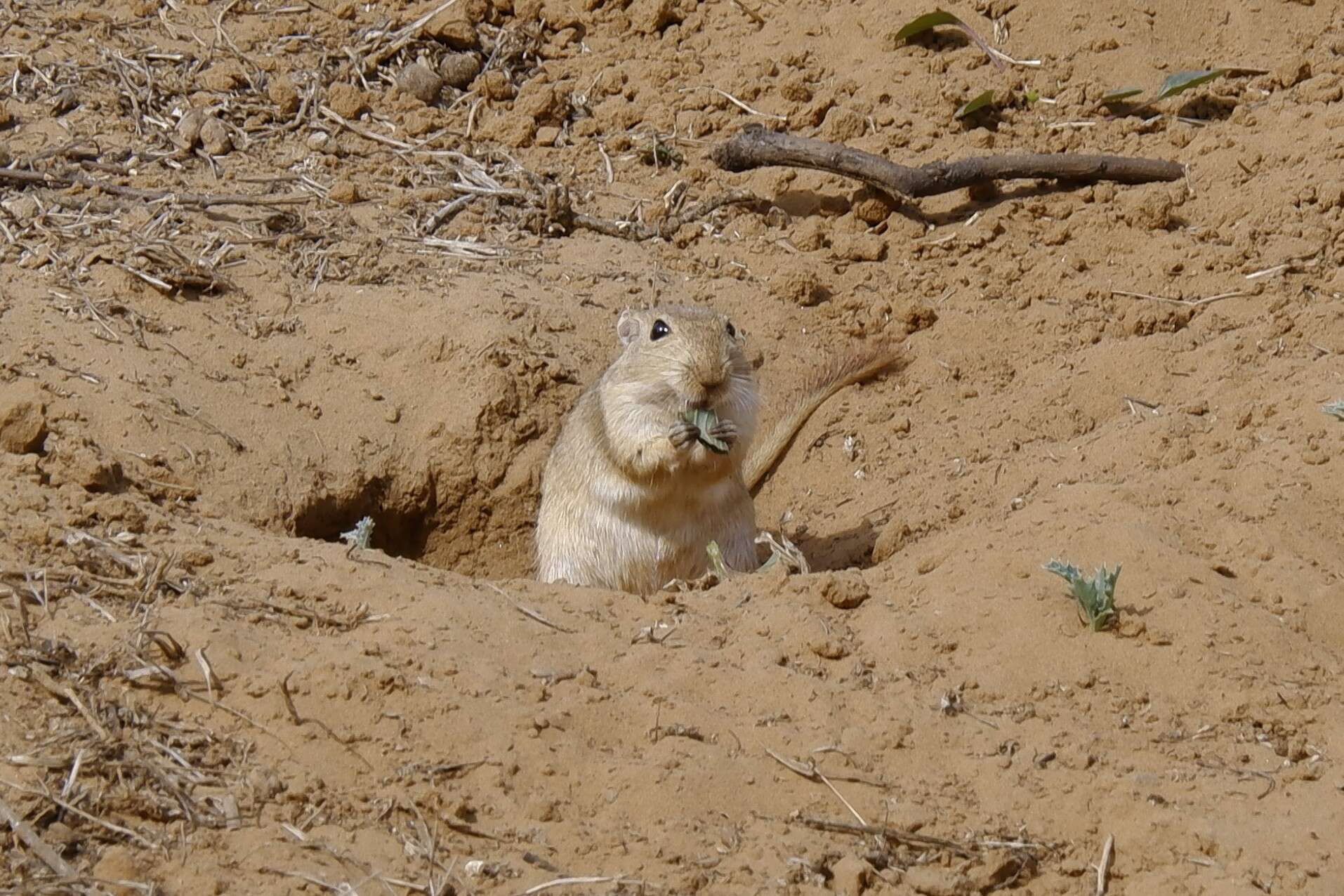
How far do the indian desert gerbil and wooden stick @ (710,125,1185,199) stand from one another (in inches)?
55.9

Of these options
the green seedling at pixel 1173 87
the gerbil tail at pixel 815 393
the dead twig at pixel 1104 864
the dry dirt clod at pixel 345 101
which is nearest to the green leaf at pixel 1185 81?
the green seedling at pixel 1173 87

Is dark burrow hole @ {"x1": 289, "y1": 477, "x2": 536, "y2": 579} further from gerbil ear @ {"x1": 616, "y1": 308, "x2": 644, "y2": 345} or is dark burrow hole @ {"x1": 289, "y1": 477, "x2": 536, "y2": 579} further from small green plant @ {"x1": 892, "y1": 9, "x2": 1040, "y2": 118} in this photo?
small green plant @ {"x1": 892, "y1": 9, "x2": 1040, "y2": 118}

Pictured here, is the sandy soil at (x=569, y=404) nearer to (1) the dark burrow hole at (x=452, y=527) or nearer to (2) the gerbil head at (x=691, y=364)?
(1) the dark burrow hole at (x=452, y=527)

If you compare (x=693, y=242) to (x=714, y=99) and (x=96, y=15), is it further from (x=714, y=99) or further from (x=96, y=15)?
(x=96, y=15)

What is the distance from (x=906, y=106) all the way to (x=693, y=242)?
1.41 metres

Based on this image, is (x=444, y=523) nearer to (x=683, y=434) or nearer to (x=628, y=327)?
(x=628, y=327)

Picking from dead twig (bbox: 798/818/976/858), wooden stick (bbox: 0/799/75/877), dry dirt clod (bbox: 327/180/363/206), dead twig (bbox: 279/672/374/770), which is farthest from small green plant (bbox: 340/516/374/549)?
dry dirt clod (bbox: 327/180/363/206)

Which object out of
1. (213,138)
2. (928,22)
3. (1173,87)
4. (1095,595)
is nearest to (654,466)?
(1095,595)

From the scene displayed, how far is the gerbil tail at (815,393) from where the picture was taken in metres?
7.01

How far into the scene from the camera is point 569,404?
23.7ft

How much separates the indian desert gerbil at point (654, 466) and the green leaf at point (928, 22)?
2588mm

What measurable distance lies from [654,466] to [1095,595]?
7.46 ft

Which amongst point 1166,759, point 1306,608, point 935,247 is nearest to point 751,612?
point 1166,759

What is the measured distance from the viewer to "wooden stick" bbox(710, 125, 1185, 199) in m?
7.36
